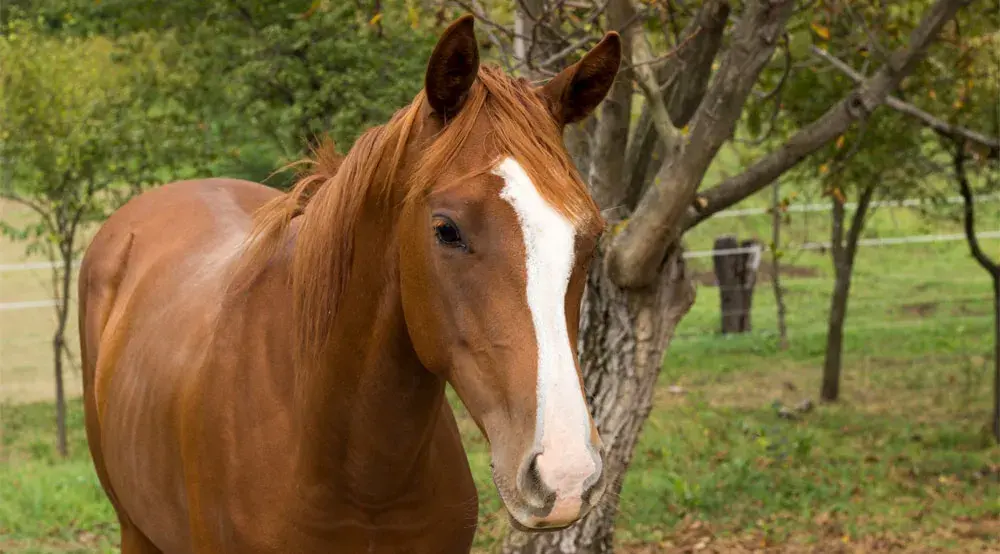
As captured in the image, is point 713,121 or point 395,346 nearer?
point 395,346

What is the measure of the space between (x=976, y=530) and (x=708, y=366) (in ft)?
21.5

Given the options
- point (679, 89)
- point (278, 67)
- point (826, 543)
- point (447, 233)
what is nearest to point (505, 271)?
point (447, 233)

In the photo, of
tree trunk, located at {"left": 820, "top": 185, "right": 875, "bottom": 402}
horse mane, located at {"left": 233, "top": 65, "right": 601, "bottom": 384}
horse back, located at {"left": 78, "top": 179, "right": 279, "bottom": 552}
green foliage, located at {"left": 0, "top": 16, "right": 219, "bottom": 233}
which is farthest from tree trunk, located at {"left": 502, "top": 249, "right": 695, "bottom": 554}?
tree trunk, located at {"left": 820, "top": 185, "right": 875, "bottom": 402}

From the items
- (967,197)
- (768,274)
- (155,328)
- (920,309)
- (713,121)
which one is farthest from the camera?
(768,274)

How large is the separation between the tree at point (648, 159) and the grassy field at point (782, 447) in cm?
147

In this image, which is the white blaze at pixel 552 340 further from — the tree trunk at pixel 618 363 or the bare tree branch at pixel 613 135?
the tree trunk at pixel 618 363

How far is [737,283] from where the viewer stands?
49.4 feet

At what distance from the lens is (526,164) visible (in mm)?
1981

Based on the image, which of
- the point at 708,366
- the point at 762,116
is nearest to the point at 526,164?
the point at 762,116

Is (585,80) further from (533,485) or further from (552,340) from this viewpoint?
(533,485)

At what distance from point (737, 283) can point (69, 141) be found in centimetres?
906

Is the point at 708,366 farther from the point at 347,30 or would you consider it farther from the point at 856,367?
the point at 347,30

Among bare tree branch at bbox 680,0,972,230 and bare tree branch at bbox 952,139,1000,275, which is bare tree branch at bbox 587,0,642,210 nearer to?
bare tree branch at bbox 680,0,972,230

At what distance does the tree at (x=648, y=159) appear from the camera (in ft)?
12.9
